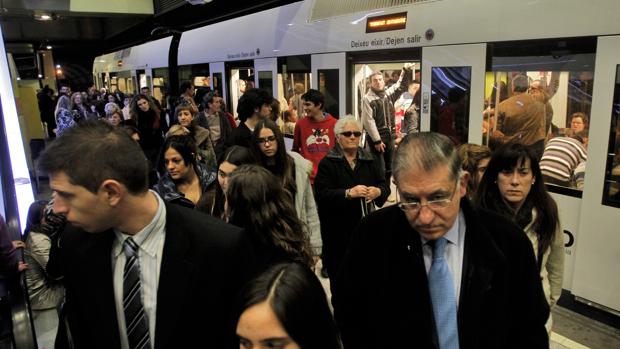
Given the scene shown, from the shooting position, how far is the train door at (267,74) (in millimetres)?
6820

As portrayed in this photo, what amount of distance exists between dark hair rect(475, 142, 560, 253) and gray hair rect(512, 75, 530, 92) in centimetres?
168

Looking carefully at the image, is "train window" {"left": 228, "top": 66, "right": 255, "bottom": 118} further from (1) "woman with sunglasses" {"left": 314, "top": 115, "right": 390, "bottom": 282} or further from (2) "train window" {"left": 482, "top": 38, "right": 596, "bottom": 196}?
(2) "train window" {"left": 482, "top": 38, "right": 596, "bottom": 196}

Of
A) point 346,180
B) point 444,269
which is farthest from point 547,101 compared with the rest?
point 444,269

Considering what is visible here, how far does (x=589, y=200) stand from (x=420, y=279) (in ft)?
8.37

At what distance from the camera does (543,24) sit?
3494mm

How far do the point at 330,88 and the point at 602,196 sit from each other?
3.23 m

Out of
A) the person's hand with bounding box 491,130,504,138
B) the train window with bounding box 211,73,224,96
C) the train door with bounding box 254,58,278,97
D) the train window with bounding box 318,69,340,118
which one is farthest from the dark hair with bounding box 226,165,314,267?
the train window with bounding box 211,73,224,96

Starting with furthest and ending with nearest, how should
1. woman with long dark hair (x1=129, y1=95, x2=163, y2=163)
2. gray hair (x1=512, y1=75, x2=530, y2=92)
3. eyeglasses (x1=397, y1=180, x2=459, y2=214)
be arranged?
woman with long dark hair (x1=129, y1=95, x2=163, y2=163) < gray hair (x1=512, y1=75, x2=530, y2=92) < eyeglasses (x1=397, y1=180, x2=459, y2=214)

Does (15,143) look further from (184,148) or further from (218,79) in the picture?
(218,79)

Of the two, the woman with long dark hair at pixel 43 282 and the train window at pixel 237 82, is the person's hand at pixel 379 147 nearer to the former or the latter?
the train window at pixel 237 82

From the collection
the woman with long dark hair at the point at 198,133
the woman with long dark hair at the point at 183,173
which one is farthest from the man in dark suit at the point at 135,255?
the woman with long dark hair at the point at 198,133

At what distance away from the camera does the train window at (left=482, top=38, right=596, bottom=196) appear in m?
3.39

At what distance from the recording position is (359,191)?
336 cm

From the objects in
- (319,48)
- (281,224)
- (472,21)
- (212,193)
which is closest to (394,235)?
(281,224)
